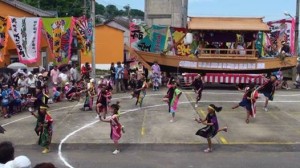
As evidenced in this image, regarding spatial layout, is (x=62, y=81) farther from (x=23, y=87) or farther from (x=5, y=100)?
(x=5, y=100)

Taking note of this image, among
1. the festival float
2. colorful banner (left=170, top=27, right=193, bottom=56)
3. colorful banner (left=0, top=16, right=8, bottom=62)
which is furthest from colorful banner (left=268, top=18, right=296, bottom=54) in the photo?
colorful banner (left=0, top=16, right=8, bottom=62)

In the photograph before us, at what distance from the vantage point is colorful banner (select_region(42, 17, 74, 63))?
23172 mm

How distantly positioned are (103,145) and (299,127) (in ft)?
23.9

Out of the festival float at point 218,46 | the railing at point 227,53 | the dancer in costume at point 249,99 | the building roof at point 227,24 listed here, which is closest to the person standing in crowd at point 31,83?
the festival float at point 218,46

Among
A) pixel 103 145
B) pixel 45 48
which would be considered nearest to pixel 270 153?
pixel 103 145

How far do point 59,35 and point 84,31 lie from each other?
4.97 feet

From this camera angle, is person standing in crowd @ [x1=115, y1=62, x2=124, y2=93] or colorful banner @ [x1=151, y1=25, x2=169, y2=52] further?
colorful banner @ [x1=151, y1=25, x2=169, y2=52]

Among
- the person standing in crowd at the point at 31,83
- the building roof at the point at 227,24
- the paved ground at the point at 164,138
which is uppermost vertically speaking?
the building roof at the point at 227,24

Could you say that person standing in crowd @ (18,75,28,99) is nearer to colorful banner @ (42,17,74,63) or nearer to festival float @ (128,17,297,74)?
colorful banner @ (42,17,74,63)

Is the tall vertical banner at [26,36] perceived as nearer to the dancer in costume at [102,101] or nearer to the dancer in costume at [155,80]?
the dancer in costume at [102,101]

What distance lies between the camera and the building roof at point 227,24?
88.5 ft

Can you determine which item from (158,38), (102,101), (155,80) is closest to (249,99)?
(102,101)

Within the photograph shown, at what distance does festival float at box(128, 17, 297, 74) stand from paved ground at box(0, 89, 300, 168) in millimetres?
6012

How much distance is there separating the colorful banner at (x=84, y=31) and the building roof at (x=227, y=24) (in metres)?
6.08
